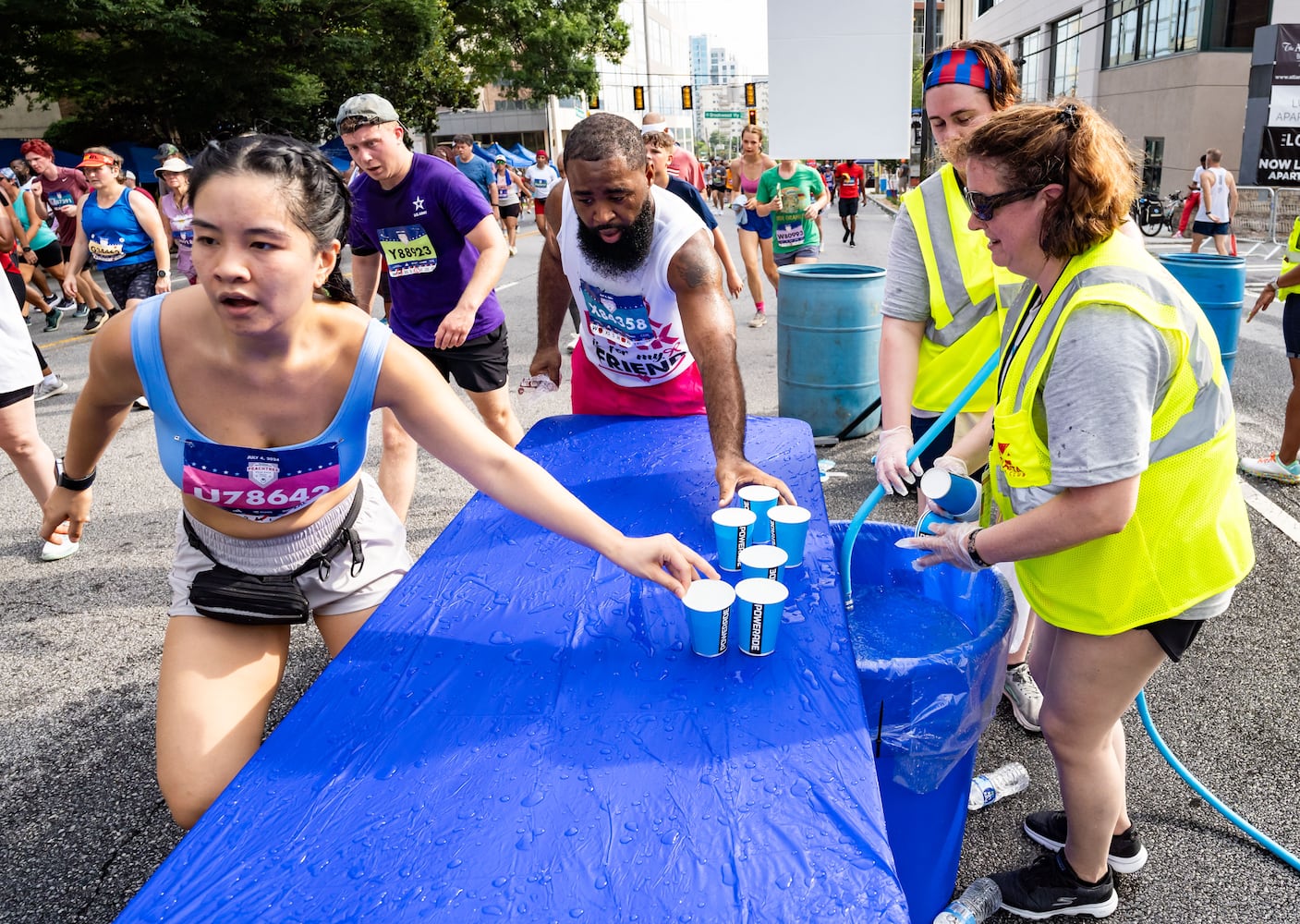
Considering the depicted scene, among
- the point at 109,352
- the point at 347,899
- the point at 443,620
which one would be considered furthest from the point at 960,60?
the point at 347,899

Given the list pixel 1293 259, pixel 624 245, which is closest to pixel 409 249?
pixel 624 245

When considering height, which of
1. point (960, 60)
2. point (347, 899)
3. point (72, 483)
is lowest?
point (347, 899)

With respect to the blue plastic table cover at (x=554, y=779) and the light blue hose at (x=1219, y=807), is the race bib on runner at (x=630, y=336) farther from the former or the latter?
the light blue hose at (x=1219, y=807)

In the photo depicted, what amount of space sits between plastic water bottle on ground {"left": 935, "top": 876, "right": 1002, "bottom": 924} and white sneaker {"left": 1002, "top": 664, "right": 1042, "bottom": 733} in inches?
30.3

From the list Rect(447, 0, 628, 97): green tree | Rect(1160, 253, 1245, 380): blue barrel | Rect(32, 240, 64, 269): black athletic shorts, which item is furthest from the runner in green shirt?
Rect(447, 0, 628, 97): green tree

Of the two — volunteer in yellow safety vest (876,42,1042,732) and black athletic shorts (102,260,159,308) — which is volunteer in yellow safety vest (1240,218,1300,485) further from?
black athletic shorts (102,260,159,308)

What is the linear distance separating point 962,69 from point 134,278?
21.2 ft

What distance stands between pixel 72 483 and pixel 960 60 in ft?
8.72

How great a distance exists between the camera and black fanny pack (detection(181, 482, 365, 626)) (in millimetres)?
1950

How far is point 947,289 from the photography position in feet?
8.80

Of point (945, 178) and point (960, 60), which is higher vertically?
point (960, 60)

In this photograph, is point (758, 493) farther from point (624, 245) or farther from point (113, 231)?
point (113, 231)

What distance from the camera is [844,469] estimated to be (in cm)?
495

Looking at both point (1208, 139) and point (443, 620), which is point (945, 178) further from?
point (1208, 139)
